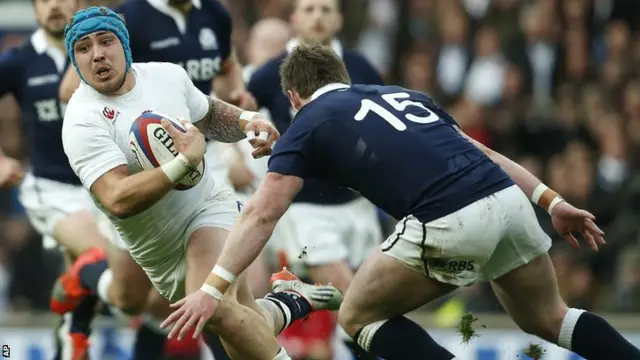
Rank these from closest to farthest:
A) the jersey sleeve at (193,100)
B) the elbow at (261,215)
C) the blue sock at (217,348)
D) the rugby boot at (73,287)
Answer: the elbow at (261,215)
the jersey sleeve at (193,100)
the blue sock at (217,348)
the rugby boot at (73,287)

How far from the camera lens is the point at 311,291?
8.20 meters

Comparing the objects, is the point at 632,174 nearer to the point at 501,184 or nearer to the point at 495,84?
the point at 495,84

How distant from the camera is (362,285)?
708 cm

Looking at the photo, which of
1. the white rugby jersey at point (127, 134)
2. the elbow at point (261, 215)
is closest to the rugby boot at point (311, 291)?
the white rugby jersey at point (127, 134)

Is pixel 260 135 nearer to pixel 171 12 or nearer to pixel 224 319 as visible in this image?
pixel 224 319

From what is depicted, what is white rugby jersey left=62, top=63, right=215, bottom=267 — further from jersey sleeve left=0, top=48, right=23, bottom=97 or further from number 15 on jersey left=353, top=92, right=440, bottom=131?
jersey sleeve left=0, top=48, right=23, bottom=97

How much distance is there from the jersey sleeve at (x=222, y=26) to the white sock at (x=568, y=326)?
3.53 metres

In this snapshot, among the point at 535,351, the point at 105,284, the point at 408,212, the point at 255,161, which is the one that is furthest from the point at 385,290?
the point at 255,161

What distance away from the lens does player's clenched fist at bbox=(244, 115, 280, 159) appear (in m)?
7.38

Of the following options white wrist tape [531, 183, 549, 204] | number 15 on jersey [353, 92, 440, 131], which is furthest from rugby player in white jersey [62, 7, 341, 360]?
white wrist tape [531, 183, 549, 204]

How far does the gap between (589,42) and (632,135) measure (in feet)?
5.43

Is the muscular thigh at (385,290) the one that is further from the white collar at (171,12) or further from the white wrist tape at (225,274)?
the white collar at (171,12)

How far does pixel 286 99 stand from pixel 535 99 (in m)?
5.76

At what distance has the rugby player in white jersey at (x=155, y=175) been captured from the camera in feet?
23.1
